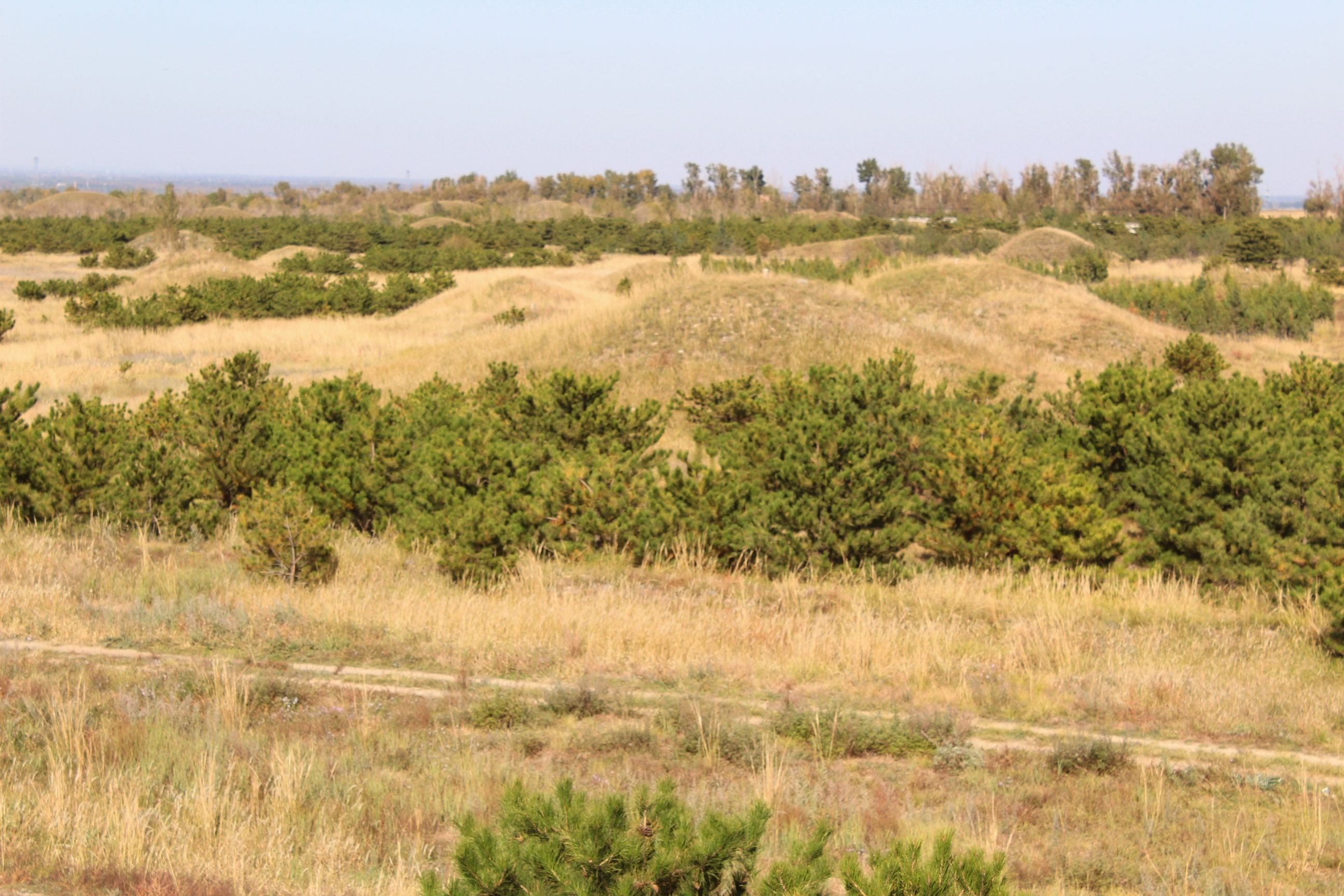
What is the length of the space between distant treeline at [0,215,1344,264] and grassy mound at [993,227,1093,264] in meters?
1.58

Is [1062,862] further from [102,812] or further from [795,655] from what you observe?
[102,812]

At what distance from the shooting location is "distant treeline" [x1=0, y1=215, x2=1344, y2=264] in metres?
47.8

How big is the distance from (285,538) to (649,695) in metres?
3.62

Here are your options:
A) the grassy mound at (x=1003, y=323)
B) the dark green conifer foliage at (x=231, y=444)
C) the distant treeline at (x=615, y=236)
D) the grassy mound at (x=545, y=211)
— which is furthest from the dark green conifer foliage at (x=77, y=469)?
the grassy mound at (x=545, y=211)

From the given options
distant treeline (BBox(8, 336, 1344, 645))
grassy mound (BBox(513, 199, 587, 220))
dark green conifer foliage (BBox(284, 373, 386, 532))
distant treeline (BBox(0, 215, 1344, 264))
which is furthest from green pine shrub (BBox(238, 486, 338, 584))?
grassy mound (BBox(513, 199, 587, 220))

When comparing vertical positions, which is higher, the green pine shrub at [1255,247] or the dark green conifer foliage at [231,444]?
the green pine shrub at [1255,247]

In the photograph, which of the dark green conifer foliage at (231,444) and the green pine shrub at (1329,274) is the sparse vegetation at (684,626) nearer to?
the dark green conifer foliage at (231,444)

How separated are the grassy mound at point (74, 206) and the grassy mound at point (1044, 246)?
64.0 m

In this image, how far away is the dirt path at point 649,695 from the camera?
5.18m

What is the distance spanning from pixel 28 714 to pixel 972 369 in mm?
18342

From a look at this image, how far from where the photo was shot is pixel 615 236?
6153 cm

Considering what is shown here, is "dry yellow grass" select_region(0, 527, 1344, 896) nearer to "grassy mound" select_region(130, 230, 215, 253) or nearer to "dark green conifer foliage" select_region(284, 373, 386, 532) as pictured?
"dark green conifer foliage" select_region(284, 373, 386, 532)

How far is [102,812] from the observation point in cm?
387

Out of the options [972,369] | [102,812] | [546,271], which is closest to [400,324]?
[546,271]
